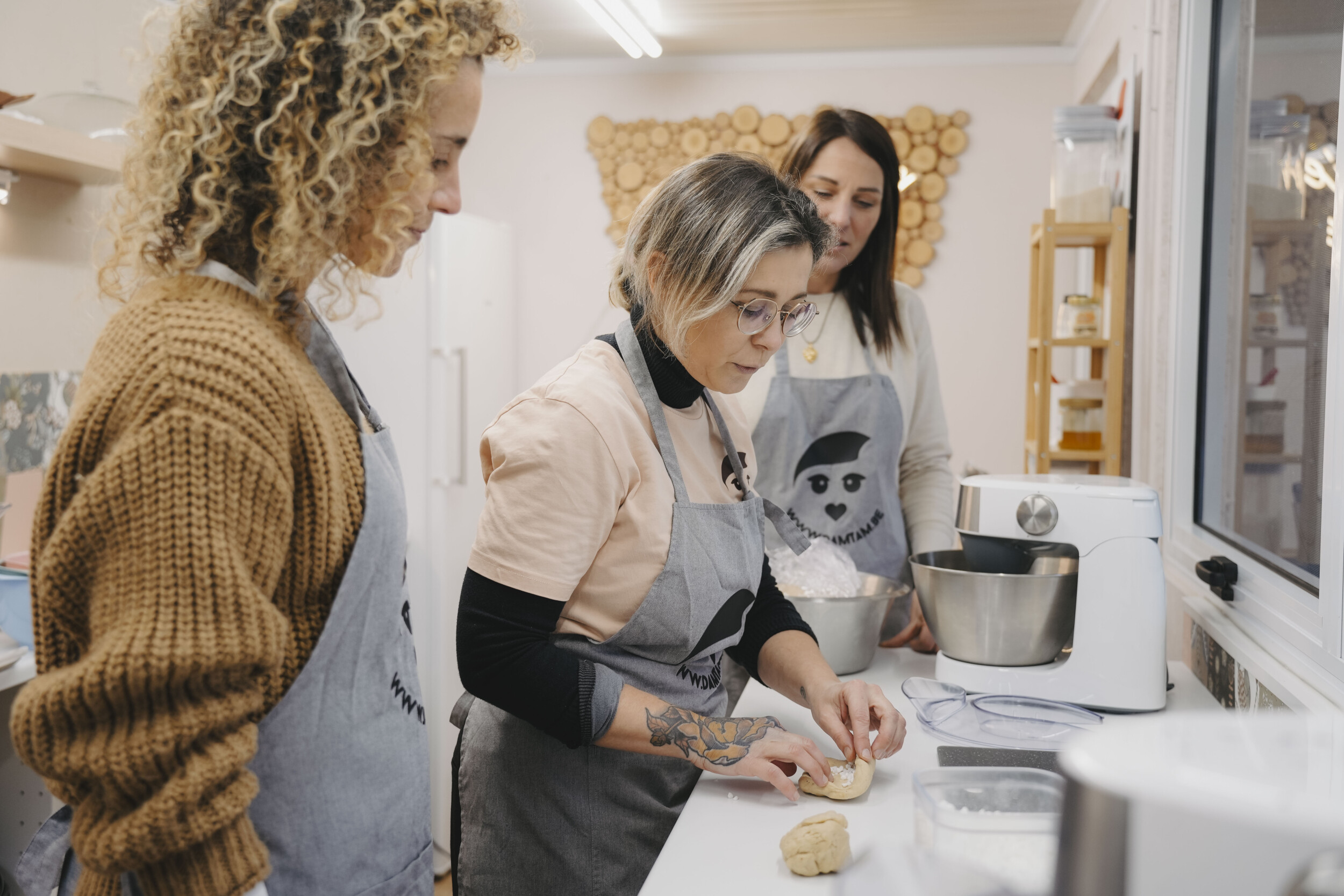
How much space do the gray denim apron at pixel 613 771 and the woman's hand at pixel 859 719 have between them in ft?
0.52

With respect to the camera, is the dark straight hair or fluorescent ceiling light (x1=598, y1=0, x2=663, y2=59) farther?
fluorescent ceiling light (x1=598, y1=0, x2=663, y2=59)

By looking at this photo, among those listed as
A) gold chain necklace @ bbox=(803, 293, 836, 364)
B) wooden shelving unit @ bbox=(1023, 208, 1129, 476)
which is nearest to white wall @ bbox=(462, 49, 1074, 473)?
wooden shelving unit @ bbox=(1023, 208, 1129, 476)

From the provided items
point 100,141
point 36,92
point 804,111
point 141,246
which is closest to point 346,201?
point 141,246

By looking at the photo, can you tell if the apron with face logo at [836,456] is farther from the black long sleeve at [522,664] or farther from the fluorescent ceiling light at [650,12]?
the fluorescent ceiling light at [650,12]

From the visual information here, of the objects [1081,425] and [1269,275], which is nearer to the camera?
[1269,275]

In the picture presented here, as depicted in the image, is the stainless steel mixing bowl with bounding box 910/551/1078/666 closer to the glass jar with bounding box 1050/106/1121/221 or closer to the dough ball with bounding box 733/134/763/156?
the glass jar with bounding box 1050/106/1121/221

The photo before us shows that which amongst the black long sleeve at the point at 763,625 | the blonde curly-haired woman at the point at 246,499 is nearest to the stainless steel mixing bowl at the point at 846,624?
the black long sleeve at the point at 763,625

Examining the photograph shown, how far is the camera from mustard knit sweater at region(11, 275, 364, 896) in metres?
0.65

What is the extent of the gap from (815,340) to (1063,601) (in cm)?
76

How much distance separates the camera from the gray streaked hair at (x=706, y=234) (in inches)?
47.0

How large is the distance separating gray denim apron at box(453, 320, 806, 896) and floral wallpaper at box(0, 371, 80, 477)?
1370mm

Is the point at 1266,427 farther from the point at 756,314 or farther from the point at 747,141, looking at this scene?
the point at 747,141

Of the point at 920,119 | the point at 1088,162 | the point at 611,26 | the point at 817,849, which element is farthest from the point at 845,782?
the point at 920,119

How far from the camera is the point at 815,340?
6.41 feet
